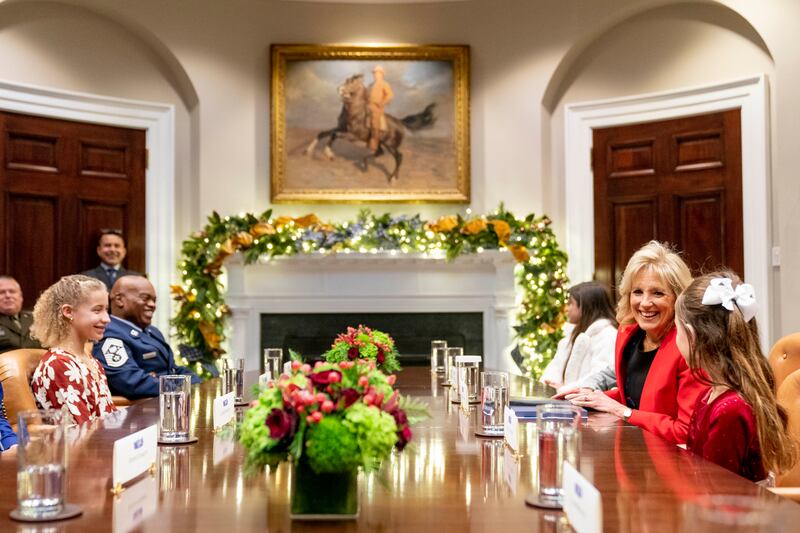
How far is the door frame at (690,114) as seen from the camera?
611 cm

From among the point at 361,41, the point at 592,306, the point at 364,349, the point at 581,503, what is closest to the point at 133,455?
the point at 581,503

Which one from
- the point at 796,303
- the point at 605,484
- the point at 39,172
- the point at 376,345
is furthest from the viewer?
the point at 39,172

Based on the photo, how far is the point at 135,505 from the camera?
1.57m

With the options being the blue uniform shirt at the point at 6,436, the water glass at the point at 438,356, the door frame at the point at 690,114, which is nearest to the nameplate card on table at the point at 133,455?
the blue uniform shirt at the point at 6,436

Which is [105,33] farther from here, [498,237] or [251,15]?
[498,237]

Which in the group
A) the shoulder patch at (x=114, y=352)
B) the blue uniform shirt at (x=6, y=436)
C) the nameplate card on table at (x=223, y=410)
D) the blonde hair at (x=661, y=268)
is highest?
the blonde hair at (x=661, y=268)

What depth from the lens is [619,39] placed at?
6934mm

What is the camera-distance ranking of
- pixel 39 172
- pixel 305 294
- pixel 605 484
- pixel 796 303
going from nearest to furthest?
pixel 605 484
pixel 796 303
pixel 39 172
pixel 305 294

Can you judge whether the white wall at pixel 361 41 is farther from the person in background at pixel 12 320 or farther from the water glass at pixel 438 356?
the water glass at pixel 438 356

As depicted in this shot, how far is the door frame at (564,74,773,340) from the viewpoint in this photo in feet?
20.0

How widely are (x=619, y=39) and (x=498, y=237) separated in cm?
174

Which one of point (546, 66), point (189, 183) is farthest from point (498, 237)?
point (189, 183)

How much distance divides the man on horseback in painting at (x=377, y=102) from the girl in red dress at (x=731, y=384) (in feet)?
16.3

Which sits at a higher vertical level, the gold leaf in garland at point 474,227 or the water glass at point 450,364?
the gold leaf in garland at point 474,227
